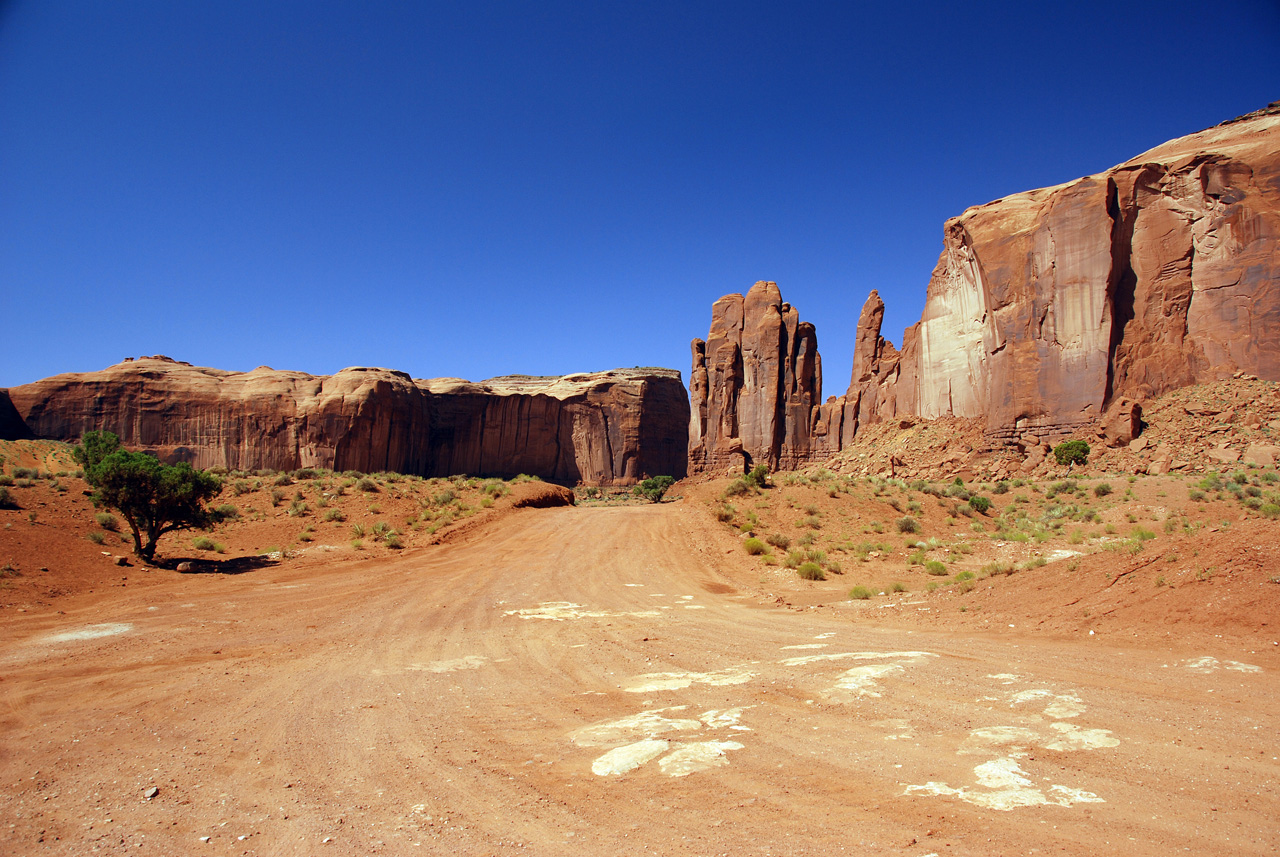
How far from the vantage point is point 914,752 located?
5.14 metres

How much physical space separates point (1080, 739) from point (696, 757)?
3215 mm

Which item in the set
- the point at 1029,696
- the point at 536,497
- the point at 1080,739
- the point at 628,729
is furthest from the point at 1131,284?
the point at 628,729

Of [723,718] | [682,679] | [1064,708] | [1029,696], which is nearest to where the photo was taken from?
[1064,708]

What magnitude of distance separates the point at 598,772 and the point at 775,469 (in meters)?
51.0

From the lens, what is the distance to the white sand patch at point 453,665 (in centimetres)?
827

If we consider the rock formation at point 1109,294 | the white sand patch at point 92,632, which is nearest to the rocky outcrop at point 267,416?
the rock formation at point 1109,294

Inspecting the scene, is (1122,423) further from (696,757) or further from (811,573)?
(696,757)

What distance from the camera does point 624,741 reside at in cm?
563

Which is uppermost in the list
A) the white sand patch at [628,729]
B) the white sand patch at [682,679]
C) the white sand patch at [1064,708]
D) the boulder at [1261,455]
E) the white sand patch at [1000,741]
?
the boulder at [1261,455]

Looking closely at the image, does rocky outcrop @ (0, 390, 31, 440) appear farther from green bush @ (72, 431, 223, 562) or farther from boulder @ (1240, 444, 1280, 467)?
boulder @ (1240, 444, 1280, 467)

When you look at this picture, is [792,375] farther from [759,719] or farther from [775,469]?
[759,719]

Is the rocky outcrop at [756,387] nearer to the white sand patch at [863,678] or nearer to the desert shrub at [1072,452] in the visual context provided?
the desert shrub at [1072,452]

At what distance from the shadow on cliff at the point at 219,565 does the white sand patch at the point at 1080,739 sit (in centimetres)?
1789

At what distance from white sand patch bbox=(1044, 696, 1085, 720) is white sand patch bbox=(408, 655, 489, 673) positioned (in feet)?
21.6
